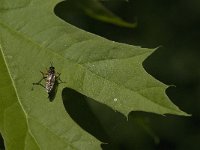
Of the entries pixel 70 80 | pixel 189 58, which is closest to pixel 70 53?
pixel 70 80

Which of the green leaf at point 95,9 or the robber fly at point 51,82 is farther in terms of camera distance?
the green leaf at point 95,9

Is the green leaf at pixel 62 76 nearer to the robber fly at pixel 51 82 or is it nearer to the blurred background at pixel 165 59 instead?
the robber fly at pixel 51 82

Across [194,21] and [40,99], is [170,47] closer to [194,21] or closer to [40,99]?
[194,21]

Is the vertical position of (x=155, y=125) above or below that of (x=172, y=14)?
below

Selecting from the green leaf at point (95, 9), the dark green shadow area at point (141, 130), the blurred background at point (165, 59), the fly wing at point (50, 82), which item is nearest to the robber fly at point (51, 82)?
the fly wing at point (50, 82)

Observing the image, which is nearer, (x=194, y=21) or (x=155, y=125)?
(x=155, y=125)

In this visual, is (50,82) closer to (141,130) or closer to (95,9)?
(95,9)
